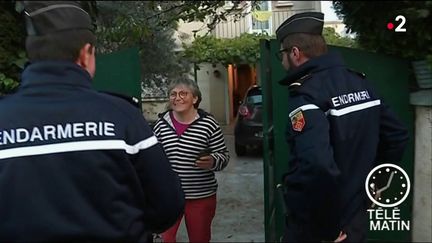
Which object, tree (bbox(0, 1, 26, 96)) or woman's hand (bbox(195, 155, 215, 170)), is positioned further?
woman's hand (bbox(195, 155, 215, 170))

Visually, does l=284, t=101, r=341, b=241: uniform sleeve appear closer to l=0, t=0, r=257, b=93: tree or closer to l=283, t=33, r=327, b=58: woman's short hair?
l=283, t=33, r=327, b=58: woman's short hair

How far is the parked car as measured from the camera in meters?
11.3

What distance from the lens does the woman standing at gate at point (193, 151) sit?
12.9ft

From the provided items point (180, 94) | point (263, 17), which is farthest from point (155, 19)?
point (180, 94)

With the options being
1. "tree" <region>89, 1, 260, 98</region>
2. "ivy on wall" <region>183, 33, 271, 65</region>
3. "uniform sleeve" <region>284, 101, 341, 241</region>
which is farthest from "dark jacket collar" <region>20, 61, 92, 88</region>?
"ivy on wall" <region>183, 33, 271, 65</region>

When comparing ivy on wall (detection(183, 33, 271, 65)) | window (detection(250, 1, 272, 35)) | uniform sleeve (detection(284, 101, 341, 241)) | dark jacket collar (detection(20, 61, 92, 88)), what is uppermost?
ivy on wall (detection(183, 33, 271, 65))

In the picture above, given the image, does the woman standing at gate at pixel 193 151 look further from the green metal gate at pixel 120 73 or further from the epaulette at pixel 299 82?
the epaulette at pixel 299 82

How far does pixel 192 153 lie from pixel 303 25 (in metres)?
1.53

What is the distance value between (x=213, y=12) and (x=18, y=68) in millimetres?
3044

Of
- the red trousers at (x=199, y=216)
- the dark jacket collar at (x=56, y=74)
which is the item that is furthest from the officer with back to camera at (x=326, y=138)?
the red trousers at (x=199, y=216)

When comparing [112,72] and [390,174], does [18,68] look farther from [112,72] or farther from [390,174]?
[390,174]

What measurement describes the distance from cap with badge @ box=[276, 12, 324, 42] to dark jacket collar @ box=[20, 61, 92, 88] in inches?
51.4

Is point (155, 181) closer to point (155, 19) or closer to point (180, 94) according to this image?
point (180, 94)

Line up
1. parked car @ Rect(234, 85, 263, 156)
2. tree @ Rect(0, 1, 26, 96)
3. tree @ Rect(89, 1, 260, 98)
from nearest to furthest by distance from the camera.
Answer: tree @ Rect(0, 1, 26, 96), tree @ Rect(89, 1, 260, 98), parked car @ Rect(234, 85, 263, 156)
